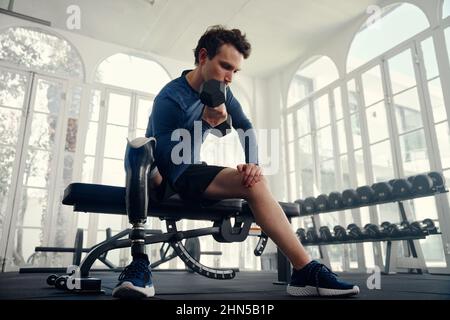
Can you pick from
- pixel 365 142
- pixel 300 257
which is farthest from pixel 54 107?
pixel 300 257

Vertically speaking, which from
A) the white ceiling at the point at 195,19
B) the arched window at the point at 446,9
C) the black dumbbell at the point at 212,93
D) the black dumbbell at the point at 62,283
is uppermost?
the white ceiling at the point at 195,19

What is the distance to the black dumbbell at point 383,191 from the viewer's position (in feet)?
10.5

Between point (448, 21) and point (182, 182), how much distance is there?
11.3 ft

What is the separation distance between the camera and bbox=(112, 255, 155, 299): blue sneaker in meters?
0.91

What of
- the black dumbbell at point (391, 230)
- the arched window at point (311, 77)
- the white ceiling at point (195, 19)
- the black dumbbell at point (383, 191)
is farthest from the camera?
the arched window at point (311, 77)

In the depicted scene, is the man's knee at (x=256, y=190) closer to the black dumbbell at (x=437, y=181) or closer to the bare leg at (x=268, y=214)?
the bare leg at (x=268, y=214)

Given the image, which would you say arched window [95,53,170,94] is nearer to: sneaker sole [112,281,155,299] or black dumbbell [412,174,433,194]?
black dumbbell [412,174,433,194]

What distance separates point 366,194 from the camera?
11.1 feet

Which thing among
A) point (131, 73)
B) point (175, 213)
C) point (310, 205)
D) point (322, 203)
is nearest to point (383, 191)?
point (322, 203)

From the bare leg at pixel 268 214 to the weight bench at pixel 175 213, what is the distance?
0.79ft

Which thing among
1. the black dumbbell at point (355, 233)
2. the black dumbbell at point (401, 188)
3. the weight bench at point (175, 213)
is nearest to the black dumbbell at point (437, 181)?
the black dumbbell at point (401, 188)

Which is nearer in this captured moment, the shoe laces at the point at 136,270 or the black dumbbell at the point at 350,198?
the shoe laces at the point at 136,270
